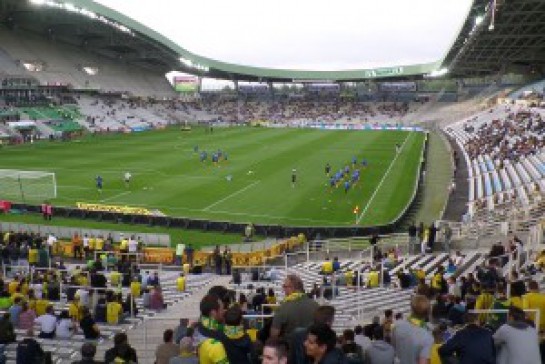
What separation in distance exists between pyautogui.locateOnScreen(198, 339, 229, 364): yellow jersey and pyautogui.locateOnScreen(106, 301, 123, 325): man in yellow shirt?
707 cm

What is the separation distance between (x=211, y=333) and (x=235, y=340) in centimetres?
24

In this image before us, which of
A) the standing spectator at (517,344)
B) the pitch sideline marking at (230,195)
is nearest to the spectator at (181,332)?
the standing spectator at (517,344)

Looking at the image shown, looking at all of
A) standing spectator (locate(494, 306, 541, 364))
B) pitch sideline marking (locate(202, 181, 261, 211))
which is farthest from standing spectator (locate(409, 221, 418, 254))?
standing spectator (locate(494, 306, 541, 364))

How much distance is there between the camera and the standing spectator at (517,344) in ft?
18.1

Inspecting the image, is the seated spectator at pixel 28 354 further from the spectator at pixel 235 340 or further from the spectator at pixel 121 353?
the spectator at pixel 235 340

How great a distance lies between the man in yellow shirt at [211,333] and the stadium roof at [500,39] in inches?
1335

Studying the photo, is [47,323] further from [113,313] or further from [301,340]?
[301,340]

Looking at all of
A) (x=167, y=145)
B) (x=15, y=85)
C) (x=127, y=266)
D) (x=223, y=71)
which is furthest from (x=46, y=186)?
(x=223, y=71)

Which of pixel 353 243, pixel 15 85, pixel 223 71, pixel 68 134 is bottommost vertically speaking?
pixel 353 243

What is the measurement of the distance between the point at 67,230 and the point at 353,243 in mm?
13034

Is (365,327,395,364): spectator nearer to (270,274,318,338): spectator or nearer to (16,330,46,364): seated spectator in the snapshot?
(270,274,318,338): spectator

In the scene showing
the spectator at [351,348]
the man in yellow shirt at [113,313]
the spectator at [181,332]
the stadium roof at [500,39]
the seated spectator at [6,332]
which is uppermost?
the stadium roof at [500,39]

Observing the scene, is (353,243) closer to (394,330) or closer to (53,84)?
(394,330)

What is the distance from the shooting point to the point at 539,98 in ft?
184
